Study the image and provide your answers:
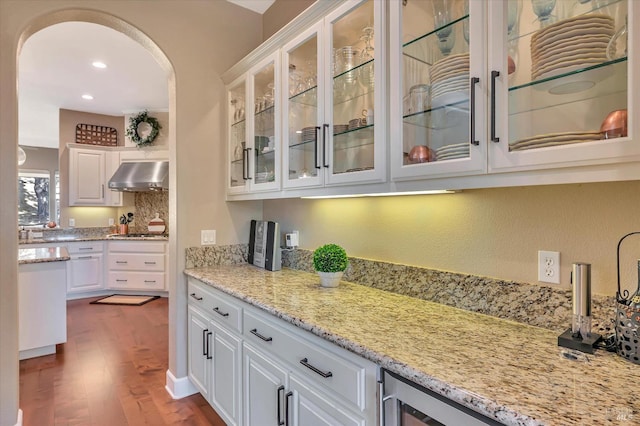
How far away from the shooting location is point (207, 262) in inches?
102

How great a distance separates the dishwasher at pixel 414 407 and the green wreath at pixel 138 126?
5917 mm

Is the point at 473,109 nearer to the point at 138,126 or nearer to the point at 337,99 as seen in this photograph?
the point at 337,99

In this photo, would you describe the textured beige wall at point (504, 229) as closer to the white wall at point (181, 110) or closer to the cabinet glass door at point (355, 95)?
the cabinet glass door at point (355, 95)

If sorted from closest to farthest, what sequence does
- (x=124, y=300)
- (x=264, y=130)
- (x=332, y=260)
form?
1. (x=332, y=260)
2. (x=264, y=130)
3. (x=124, y=300)

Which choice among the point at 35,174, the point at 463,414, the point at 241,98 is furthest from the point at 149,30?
the point at 35,174

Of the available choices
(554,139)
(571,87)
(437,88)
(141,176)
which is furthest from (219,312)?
(141,176)

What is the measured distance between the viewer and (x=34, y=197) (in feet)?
26.8

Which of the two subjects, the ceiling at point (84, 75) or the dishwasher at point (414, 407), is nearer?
the dishwasher at point (414, 407)

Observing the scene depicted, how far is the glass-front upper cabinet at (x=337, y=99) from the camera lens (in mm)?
1462

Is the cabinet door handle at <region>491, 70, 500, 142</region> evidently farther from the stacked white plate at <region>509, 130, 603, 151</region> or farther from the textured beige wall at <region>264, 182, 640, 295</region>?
the textured beige wall at <region>264, 182, 640, 295</region>

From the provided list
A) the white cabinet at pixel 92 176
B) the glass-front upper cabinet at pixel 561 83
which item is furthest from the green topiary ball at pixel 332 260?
the white cabinet at pixel 92 176

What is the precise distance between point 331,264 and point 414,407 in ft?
3.18

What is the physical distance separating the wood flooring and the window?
565cm

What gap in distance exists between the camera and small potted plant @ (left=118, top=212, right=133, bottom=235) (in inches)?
232
